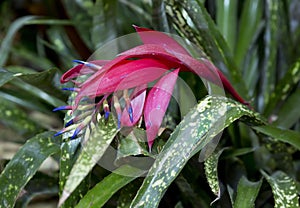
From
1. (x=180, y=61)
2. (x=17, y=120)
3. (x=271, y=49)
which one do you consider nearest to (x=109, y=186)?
(x=180, y=61)

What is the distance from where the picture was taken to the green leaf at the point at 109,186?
0.57 metres

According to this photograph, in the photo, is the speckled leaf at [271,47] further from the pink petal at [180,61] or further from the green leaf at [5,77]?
the green leaf at [5,77]

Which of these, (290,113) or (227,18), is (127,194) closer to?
(290,113)

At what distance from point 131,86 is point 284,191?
24 centimetres

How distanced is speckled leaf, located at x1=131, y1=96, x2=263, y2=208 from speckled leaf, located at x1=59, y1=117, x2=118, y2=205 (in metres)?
0.06

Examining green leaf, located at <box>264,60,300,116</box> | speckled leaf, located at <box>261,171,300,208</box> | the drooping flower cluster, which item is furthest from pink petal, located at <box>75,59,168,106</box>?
green leaf, located at <box>264,60,300,116</box>

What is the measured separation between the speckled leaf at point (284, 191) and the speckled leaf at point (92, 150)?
0.71ft

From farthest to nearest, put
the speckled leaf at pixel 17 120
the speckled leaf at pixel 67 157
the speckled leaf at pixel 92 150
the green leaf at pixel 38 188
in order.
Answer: the speckled leaf at pixel 17 120, the green leaf at pixel 38 188, the speckled leaf at pixel 67 157, the speckled leaf at pixel 92 150

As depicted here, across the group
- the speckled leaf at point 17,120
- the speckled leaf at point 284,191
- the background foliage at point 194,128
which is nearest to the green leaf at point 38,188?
the background foliage at point 194,128

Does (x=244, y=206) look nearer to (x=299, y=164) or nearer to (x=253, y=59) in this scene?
(x=299, y=164)

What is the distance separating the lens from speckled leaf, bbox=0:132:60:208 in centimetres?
61

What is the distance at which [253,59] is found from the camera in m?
0.99

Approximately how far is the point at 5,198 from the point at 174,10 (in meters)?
0.33

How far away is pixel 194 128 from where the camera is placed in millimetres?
542
